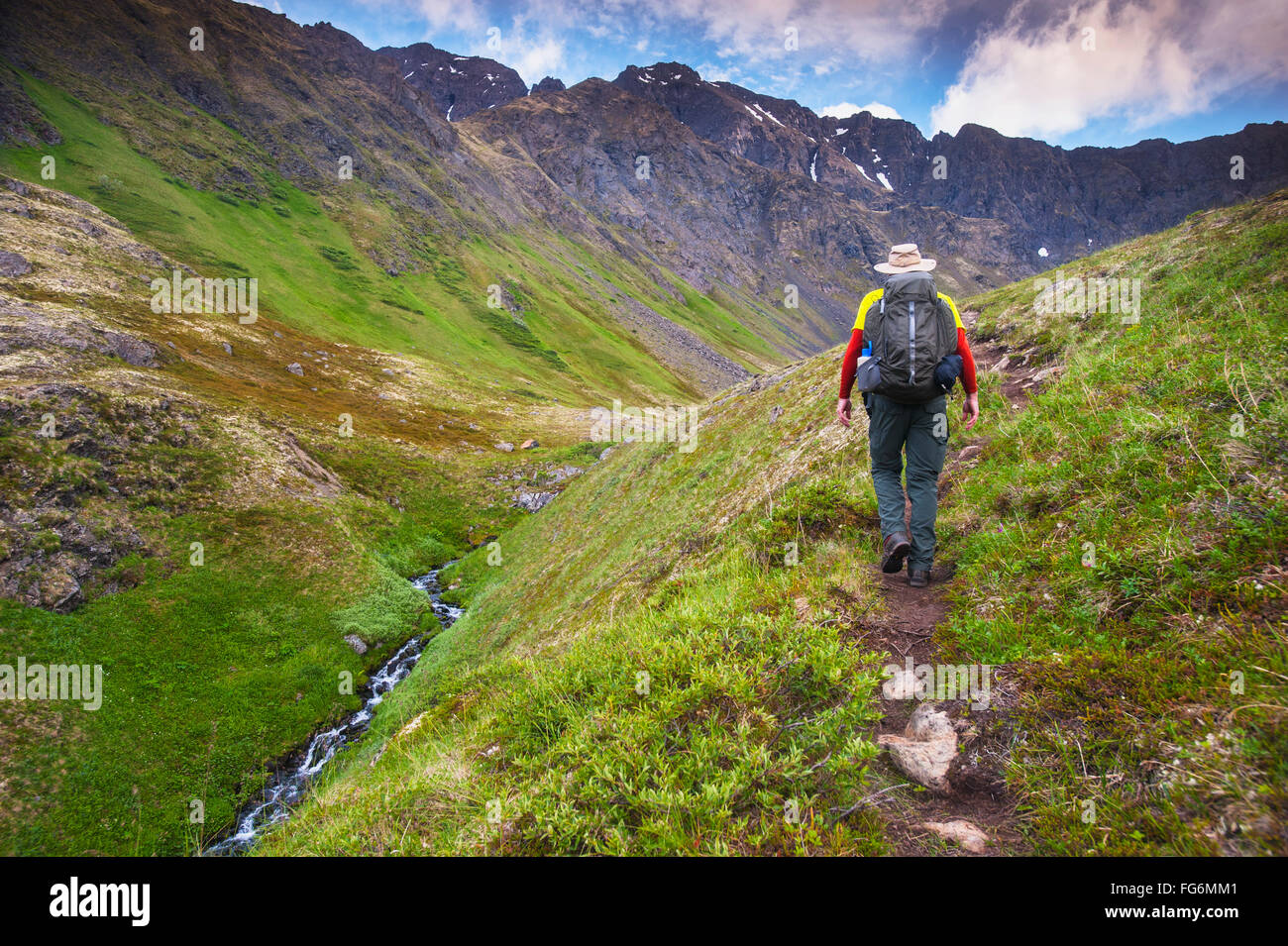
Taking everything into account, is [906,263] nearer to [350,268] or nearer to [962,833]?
[962,833]

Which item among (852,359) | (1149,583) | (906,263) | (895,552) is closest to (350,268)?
(906,263)

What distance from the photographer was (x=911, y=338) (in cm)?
619

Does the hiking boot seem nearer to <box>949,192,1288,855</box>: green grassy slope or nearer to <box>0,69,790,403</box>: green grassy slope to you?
<box>949,192,1288,855</box>: green grassy slope

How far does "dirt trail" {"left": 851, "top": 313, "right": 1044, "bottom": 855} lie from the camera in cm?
336

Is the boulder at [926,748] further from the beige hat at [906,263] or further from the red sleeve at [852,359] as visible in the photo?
the beige hat at [906,263]

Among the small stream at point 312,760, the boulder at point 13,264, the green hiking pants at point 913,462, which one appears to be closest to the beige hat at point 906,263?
the green hiking pants at point 913,462

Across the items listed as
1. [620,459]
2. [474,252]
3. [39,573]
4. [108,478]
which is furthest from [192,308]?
[474,252]

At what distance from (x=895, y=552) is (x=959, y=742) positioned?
8.69 feet

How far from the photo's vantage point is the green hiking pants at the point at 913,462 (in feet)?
20.7

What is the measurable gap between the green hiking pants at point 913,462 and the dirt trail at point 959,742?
596 mm

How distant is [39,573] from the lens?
1956 centimetres

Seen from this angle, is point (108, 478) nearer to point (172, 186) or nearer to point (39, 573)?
point (39, 573)

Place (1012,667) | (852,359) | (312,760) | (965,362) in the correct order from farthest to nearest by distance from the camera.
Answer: (312,760)
(852,359)
(965,362)
(1012,667)
